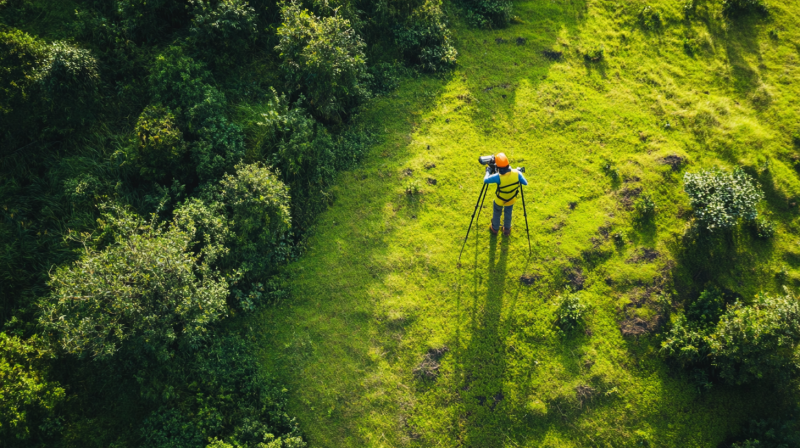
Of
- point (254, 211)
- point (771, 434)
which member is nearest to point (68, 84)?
point (254, 211)

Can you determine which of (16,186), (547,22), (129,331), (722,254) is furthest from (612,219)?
(16,186)

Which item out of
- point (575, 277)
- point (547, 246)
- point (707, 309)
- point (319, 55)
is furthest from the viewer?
point (319, 55)

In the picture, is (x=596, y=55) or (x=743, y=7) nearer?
(x=596, y=55)

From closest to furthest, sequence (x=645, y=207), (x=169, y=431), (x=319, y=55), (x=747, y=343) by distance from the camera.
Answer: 1. (x=747, y=343)
2. (x=169, y=431)
3. (x=645, y=207)
4. (x=319, y=55)

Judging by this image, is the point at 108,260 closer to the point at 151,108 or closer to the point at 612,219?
the point at 151,108

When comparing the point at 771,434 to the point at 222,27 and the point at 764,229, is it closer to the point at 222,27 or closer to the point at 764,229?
the point at 764,229

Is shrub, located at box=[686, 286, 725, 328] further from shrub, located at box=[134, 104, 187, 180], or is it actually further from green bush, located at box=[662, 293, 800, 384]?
shrub, located at box=[134, 104, 187, 180]
